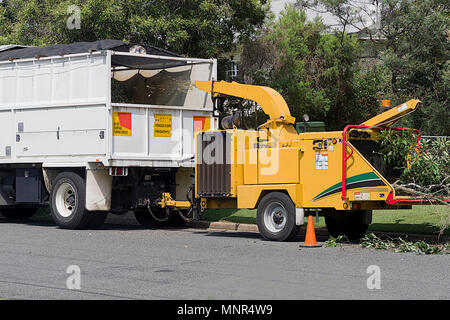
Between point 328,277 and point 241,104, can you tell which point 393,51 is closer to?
point 241,104

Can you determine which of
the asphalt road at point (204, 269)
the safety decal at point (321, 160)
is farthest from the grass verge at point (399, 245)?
the safety decal at point (321, 160)

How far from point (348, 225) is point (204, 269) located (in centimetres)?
517

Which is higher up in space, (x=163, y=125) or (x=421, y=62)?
(x=421, y=62)

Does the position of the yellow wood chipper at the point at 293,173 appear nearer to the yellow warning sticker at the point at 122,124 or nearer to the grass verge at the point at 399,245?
the grass verge at the point at 399,245

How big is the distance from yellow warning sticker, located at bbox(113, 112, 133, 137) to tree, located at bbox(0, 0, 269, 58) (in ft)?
16.9

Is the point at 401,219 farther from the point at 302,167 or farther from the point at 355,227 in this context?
the point at 302,167

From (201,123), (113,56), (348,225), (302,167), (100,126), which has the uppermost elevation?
(113,56)

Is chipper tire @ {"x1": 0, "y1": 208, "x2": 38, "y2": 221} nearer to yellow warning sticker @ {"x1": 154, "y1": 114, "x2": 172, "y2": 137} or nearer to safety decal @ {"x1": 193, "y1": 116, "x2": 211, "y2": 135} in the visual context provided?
yellow warning sticker @ {"x1": 154, "y1": 114, "x2": 172, "y2": 137}

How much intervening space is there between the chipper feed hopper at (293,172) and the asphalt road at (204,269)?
2.43 ft

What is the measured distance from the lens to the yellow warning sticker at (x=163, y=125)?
1711 cm

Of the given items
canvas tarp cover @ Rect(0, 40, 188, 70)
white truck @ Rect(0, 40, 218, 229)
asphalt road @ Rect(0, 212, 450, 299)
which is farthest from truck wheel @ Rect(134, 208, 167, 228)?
canvas tarp cover @ Rect(0, 40, 188, 70)

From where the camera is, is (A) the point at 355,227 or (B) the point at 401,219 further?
(B) the point at 401,219

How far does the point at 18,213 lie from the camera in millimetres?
20984

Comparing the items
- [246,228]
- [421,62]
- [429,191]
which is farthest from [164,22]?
[429,191]
